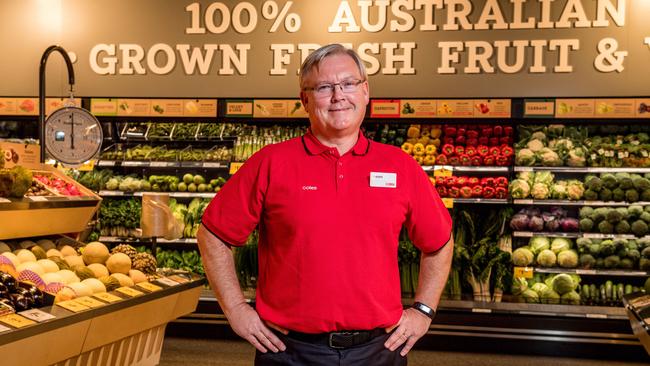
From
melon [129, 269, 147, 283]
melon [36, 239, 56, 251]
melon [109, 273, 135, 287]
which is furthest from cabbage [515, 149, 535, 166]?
melon [36, 239, 56, 251]

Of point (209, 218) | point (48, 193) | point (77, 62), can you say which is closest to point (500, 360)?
point (48, 193)

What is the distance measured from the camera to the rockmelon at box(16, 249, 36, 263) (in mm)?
3767

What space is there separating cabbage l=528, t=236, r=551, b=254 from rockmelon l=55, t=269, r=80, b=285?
446cm

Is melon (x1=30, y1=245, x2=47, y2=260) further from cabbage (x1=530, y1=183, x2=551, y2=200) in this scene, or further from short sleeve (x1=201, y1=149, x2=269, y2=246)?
cabbage (x1=530, y1=183, x2=551, y2=200)

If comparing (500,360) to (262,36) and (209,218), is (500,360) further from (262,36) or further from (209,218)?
(209,218)

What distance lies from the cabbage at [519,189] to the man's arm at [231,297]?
4.72m

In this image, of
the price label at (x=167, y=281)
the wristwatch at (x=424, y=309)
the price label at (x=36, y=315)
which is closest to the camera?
the wristwatch at (x=424, y=309)

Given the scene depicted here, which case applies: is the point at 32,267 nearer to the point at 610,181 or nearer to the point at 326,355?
the point at 326,355

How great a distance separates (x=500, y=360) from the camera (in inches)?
230

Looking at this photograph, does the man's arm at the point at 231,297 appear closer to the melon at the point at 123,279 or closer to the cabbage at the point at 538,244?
the melon at the point at 123,279

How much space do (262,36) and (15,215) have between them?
12.2 feet

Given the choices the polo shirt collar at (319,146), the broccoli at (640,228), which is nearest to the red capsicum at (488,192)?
the broccoli at (640,228)

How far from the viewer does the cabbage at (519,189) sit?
6.54 m

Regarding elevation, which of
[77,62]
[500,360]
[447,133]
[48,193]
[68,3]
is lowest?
[500,360]
